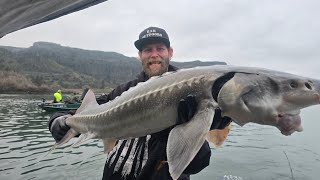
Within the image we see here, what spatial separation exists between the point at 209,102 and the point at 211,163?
1189 cm

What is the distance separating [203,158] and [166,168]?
16.0 inches

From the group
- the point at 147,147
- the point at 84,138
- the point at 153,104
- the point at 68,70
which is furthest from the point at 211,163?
the point at 68,70

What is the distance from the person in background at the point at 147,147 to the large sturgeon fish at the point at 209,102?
0.52m

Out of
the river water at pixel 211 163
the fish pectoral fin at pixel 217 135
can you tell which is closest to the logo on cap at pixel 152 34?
the fish pectoral fin at pixel 217 135

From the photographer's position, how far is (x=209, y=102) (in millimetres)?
2225

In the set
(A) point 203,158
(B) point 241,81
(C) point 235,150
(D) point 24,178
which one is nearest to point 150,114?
(B) point 241,81

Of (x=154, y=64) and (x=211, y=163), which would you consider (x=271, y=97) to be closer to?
(x=154, y=64)

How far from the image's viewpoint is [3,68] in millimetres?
112750

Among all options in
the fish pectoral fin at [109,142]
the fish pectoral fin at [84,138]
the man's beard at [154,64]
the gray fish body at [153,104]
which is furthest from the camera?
the man's beard at [154,64]

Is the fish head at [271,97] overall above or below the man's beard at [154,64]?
below

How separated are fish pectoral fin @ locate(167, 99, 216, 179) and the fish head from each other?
141 mm

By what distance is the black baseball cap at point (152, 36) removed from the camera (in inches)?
163

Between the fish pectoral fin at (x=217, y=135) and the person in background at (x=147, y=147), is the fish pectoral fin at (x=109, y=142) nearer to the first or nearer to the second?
the person in background at (x=147, y=147)

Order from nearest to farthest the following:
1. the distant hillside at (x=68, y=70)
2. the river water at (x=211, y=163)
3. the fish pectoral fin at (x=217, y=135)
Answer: the fish pectoral fin at (x=217, y=135), the river water at (x=211, y=163), the distant hillside at (x=68, y=70)
